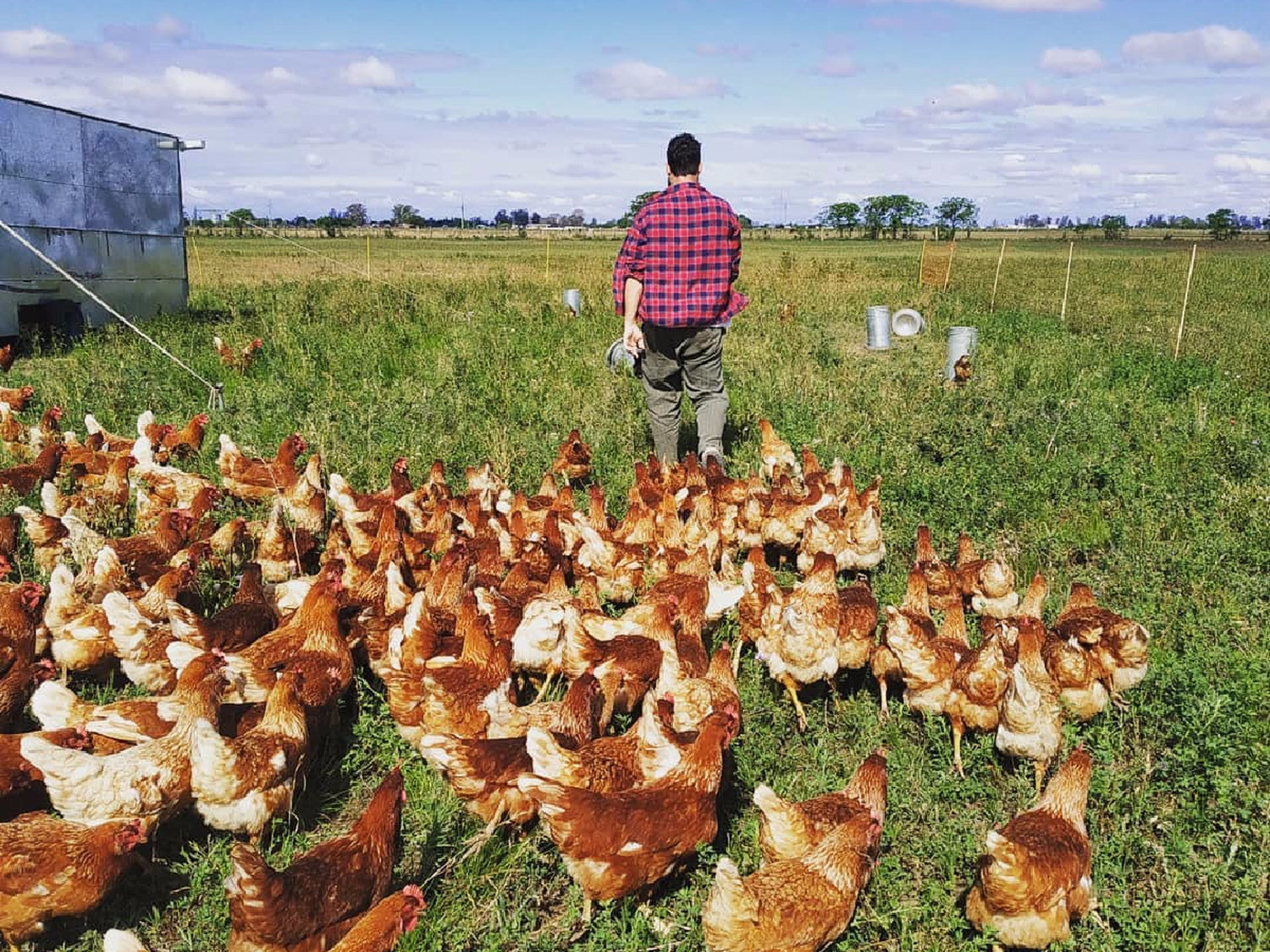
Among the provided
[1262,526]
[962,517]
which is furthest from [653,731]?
[1262,526]

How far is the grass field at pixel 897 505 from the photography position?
3172 millimetres

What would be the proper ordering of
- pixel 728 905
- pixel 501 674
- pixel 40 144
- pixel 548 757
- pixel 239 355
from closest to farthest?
1. pixel 728 905
2. pixel 548 757
3. pixel 501 674
4. pixel 239 355
5. pixel 40 144

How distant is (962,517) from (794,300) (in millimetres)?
14069

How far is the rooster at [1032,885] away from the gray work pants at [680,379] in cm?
464

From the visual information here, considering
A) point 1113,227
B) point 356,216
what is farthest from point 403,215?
point 1113,227

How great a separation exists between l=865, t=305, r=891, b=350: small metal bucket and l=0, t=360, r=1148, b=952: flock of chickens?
8.21 m

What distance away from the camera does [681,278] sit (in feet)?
21.8

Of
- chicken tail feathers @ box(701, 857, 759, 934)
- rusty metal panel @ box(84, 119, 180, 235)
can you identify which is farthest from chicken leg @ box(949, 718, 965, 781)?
rusty metal panel @ box(84, 119, 180, 235)

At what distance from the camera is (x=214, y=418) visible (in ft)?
28.9

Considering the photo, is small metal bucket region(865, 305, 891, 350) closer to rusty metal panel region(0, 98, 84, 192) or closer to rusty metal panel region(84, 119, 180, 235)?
rusty metal panel region(84, 119, 180, 235)

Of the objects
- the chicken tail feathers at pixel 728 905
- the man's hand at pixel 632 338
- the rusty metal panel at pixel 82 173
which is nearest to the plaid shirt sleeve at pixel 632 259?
the man's hand at pixel 632 338

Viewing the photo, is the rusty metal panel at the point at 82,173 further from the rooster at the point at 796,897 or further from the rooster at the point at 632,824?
the rooster at the point at 796,897

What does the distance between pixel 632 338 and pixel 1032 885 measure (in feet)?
16.1

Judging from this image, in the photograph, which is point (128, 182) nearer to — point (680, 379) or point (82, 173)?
point (82, 173)
